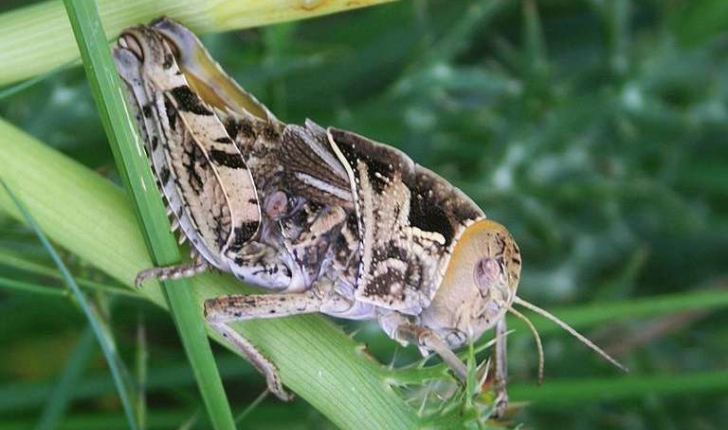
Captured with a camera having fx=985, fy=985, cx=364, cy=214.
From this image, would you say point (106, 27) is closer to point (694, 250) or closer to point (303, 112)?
point (303, 112)

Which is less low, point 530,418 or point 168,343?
point 168,343

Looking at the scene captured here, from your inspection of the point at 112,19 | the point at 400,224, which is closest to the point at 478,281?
the point at 400,224

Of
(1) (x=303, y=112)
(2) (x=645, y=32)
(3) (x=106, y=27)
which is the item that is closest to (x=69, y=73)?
(1) (x=303, y=112)

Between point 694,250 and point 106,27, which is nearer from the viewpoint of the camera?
point 106,27

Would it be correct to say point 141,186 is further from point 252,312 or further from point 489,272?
point 489,272

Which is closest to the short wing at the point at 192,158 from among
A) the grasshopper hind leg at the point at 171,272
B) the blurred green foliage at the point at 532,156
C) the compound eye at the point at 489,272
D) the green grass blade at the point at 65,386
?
the grasshopper hind leg at the point at 171,272
